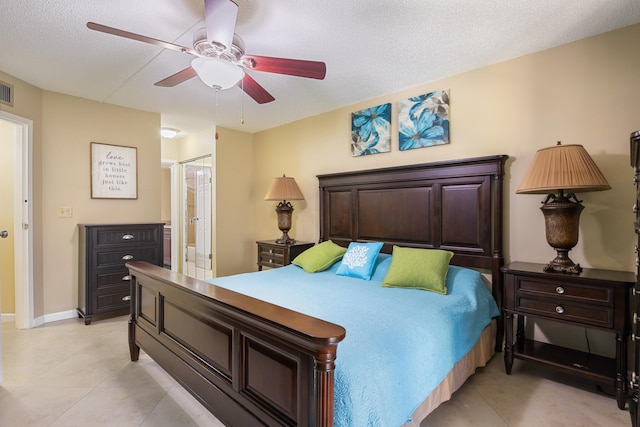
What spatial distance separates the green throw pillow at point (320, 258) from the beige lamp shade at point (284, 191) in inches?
36.3

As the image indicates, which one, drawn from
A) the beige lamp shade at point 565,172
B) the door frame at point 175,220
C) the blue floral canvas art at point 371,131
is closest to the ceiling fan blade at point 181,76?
the blue floral canvas art at point 371,131

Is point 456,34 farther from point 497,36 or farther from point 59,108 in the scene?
point 59,108

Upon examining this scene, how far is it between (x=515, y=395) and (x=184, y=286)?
222cm

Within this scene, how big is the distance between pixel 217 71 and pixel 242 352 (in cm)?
157

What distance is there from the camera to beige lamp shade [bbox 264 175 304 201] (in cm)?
403

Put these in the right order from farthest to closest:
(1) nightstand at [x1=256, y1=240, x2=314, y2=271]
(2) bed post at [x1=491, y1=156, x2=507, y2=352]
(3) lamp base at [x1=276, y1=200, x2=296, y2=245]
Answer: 1. (3) lamp base at [x1=276, y1=200, x2=296, y2=245]
2. (1) nightstand at [x1=256, y1=240, x2=314, y2=271]
3. (2) bed post at [x1=491, y1=156, x2=507, y2=352]

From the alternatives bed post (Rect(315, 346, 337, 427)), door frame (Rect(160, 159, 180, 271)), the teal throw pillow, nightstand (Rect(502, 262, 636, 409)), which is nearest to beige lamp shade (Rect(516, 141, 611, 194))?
nightstand (Rect(502, 262, 636, 409))

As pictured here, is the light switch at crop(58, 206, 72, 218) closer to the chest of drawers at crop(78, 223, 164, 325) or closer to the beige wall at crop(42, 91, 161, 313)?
the beige wall at crop(42, 91, 161, 313)

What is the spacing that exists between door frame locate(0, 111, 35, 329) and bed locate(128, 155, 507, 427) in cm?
161

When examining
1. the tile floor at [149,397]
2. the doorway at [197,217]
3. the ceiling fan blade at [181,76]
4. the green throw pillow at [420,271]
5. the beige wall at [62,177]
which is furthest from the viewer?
the doorway at [197,217]

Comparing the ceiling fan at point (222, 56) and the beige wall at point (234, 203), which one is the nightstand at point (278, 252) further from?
the ceiling fan at point (222, 56)

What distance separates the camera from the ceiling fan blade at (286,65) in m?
1.89

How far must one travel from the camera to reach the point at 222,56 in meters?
1.86

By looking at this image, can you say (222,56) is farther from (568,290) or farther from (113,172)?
(113,172)
